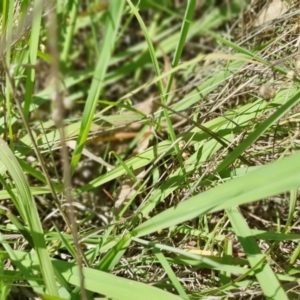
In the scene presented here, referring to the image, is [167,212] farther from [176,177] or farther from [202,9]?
[202,9]

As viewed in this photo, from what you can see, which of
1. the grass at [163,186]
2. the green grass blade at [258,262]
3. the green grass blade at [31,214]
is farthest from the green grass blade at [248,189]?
the green grass blade at [31,214]

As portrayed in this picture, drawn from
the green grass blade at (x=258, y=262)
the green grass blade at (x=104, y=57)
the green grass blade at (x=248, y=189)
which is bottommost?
the green grass blade at (x=258, y=262)

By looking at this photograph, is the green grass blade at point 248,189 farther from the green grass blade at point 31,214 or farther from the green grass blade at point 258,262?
the green grass blade at point 31,214

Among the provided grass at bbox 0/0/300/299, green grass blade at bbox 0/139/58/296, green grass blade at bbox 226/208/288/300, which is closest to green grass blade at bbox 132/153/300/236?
grass at bbox 0/0/300/299

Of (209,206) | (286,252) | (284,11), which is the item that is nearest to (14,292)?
(209,206)

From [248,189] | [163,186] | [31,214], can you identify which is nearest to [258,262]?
[248,189]

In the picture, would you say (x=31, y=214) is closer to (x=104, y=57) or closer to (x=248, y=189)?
(x=104, y=57)

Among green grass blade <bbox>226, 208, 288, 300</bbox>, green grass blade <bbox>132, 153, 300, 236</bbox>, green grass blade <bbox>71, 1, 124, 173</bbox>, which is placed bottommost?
green grass blade <bbox>226, 208, 288, 300</bbox>

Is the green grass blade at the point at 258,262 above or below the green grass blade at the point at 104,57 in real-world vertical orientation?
below

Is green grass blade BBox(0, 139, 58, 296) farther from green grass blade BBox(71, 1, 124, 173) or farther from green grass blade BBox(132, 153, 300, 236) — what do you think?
green grass blade BBox(132, 153, 300, 236)
